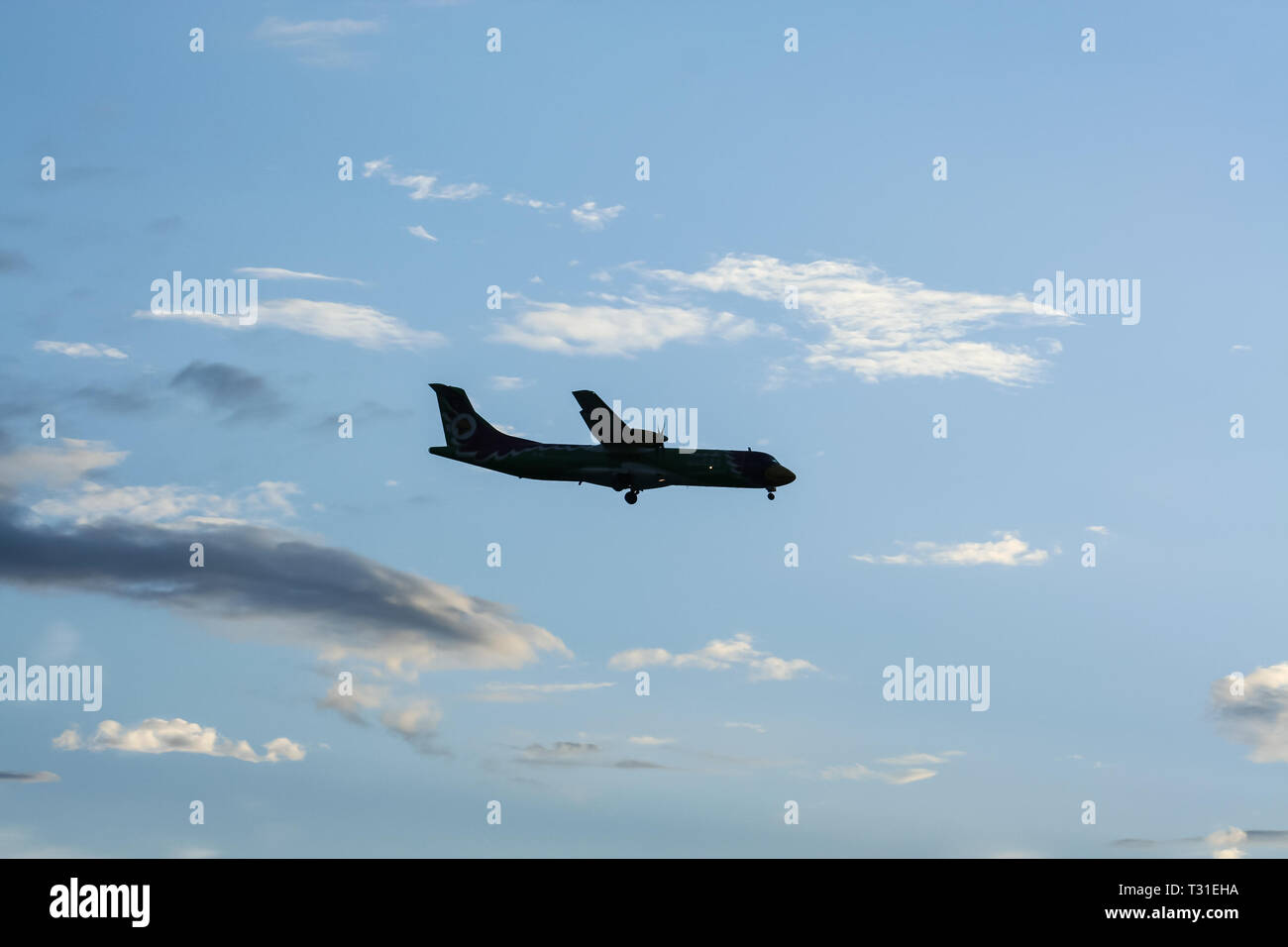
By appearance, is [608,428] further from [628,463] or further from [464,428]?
[464,428]

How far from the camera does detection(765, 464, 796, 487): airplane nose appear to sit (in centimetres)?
15038

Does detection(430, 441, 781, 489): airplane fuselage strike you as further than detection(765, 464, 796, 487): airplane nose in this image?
No

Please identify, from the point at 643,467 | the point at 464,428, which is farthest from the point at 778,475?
the point at 464,428

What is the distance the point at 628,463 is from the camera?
148625 millimetres

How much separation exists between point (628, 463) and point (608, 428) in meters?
3.54

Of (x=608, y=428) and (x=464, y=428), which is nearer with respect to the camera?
(x=608, y=428)

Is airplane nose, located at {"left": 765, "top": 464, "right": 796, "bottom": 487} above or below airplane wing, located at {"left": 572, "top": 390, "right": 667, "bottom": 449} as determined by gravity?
below

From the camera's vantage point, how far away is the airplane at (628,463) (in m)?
148

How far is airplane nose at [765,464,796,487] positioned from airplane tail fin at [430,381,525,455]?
74.5ft

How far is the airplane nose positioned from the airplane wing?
10.1 m

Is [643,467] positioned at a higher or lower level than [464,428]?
lower

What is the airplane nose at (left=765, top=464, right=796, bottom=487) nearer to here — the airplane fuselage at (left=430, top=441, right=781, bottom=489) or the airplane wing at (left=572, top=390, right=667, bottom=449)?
the airplane fuselage at (left=430, top=441, right=781, bottom=489)

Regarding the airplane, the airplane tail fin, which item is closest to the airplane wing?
the airplane
